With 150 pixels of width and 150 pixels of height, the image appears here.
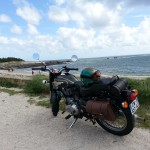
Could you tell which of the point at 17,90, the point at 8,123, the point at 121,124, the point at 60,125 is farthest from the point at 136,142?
the point at 17,90

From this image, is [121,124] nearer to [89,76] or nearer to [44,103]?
[89,76]

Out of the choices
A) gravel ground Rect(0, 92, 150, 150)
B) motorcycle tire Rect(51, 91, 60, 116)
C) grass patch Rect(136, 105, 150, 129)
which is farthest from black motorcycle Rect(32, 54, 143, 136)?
motorcycle tire Rect(51, 91, 60, 116)

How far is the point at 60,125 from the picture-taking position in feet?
18.3

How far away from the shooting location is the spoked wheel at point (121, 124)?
440 cm

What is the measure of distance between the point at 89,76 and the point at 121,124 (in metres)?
1.05

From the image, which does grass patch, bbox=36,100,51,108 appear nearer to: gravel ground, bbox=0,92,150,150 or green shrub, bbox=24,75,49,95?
gravel ground, bbox=0,92,150,150

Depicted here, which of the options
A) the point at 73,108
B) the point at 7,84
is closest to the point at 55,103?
→ the point at 73,108

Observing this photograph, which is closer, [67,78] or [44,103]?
[67,78]

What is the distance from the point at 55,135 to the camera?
5.02 m

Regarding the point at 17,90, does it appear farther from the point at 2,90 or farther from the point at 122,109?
the point at 122,109

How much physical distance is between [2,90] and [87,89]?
5.78 m

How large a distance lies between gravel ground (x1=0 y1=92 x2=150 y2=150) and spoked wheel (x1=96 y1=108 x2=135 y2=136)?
0.10 m

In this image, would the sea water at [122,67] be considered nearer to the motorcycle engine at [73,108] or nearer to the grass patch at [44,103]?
the grass patch at [44,103]

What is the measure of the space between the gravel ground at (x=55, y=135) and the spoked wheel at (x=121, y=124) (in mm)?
104
